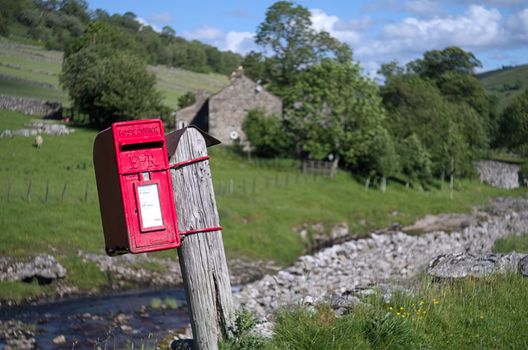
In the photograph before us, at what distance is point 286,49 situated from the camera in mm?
74875

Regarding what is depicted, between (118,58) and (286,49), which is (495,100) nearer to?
(286,49)

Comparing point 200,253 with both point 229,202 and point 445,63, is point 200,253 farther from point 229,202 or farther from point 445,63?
point 445,63

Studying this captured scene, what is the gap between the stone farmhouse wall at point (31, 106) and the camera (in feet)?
187

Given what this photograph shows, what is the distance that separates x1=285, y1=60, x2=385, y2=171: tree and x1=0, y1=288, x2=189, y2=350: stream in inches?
1334

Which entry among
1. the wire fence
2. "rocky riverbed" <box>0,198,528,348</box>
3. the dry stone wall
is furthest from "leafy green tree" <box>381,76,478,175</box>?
the wire fence

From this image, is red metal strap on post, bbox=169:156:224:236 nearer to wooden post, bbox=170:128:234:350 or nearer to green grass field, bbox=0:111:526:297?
wooden post, bbox=170:128:234:350

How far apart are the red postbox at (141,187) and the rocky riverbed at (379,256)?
9246mm

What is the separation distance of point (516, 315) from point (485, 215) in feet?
152

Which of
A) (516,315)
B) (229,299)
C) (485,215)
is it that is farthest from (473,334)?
(485,215)

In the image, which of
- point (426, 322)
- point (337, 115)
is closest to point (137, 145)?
point (426, 322)

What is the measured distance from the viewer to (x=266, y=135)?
58.1 meters

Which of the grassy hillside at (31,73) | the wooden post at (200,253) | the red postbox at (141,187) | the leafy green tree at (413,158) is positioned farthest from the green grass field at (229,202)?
the red postbox at (141,187)

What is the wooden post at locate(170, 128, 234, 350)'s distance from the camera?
602cm

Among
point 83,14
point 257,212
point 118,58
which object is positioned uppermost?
point 83,14
